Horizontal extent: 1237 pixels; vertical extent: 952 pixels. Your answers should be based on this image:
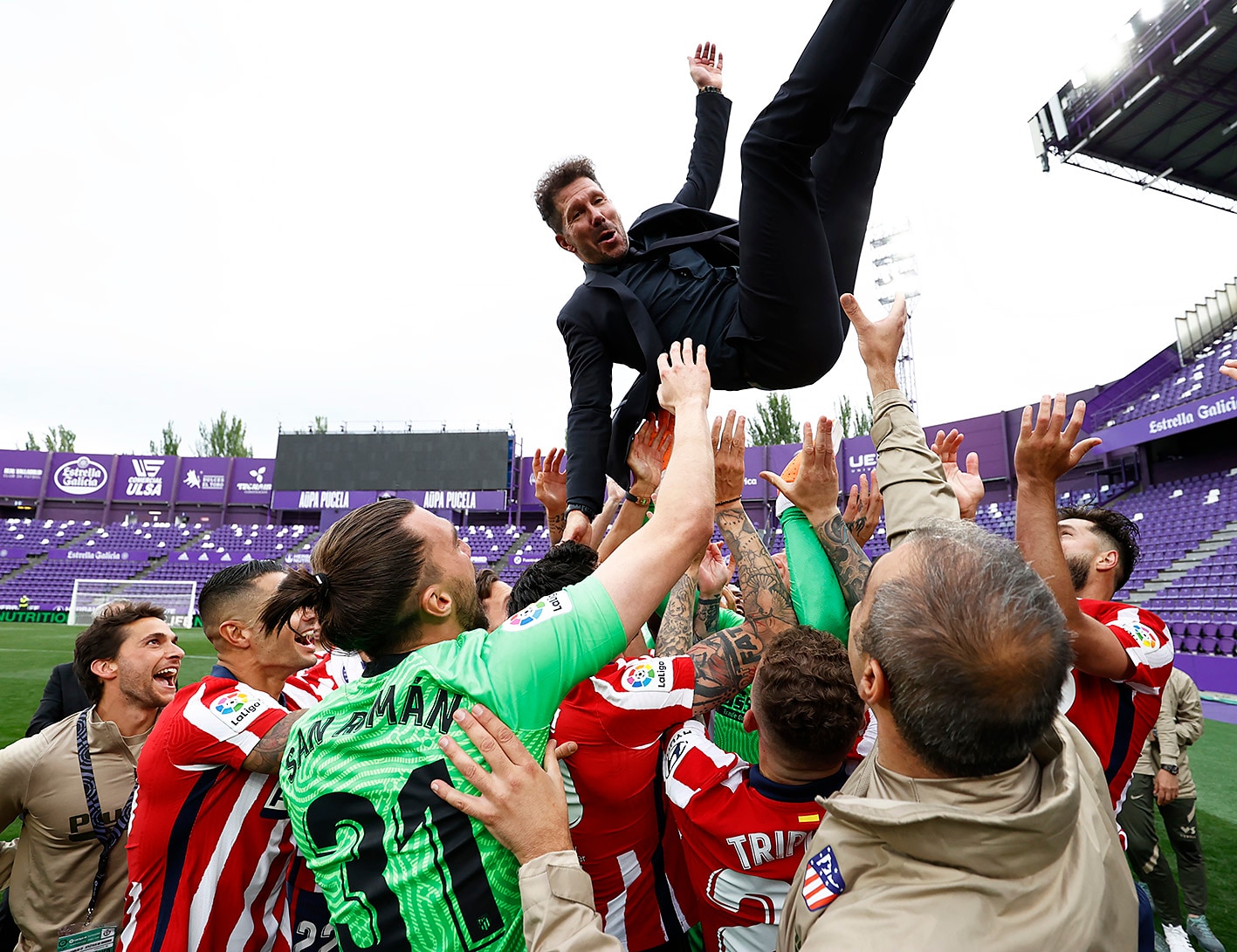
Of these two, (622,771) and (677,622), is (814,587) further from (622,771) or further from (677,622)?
(622,771)

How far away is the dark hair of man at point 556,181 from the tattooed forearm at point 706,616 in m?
1.68

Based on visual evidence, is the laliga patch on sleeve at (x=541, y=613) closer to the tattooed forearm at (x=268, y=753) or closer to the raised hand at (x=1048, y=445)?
the tattooed forearm at (x=268, y=753)

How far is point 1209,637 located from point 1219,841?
8.13m

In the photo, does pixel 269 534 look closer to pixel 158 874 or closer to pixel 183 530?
pixel 183 530

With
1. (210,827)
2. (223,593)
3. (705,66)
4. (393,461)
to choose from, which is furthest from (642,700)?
(393,461)

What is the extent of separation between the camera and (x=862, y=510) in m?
3.30

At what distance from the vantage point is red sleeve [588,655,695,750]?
6.42 ft

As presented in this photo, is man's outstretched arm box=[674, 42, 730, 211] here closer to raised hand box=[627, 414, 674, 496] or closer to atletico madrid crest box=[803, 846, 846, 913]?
raised hand box=[627, 414, 674, 496]

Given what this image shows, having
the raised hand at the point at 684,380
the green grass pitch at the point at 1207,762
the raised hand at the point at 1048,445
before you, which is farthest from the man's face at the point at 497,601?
the green grass pitch at the point at 1207,762

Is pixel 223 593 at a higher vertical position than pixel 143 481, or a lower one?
lower

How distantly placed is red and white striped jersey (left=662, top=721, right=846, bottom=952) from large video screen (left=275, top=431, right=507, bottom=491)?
28.6 metres

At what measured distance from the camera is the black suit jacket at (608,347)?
2.79 metres

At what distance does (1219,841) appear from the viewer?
205 inches

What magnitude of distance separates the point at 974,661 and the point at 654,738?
41.5 inches
